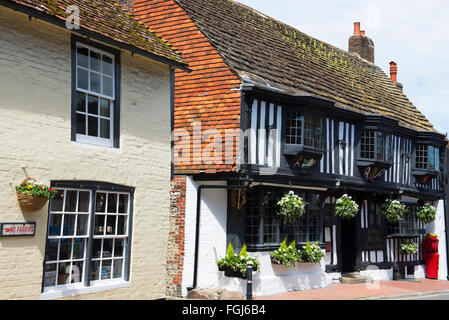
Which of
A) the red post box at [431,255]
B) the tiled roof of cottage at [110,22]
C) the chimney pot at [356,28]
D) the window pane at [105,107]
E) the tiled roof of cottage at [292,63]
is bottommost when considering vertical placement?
the red post box at [431,255]

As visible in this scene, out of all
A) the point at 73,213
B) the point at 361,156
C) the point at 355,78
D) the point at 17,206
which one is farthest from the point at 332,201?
the point at 17,206

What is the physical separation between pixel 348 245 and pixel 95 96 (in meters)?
12.0

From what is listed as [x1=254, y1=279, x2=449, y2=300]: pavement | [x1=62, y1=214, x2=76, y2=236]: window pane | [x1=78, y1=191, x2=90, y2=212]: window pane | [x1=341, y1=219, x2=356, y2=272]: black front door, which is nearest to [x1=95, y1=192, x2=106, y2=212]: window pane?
[x1=78, y1=191, x2=90, y2=212]: window pane

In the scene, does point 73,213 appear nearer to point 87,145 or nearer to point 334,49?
point 87,145

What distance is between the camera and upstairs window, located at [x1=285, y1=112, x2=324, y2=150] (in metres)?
14.9

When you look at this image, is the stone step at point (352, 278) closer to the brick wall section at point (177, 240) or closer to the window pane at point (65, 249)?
the brick wall section at point (177, 240)

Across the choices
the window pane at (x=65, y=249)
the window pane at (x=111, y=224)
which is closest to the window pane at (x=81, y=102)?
the window pane at (x=111, y=224)

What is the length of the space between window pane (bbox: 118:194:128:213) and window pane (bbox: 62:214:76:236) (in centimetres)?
113

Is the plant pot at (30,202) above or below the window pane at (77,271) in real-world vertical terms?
Answer: above

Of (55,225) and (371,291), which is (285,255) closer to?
(371,291)

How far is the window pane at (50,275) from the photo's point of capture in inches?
340

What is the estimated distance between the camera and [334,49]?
2427 cm

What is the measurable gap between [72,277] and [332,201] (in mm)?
10915

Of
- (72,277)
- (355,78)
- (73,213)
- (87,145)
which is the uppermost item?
(355,78)
